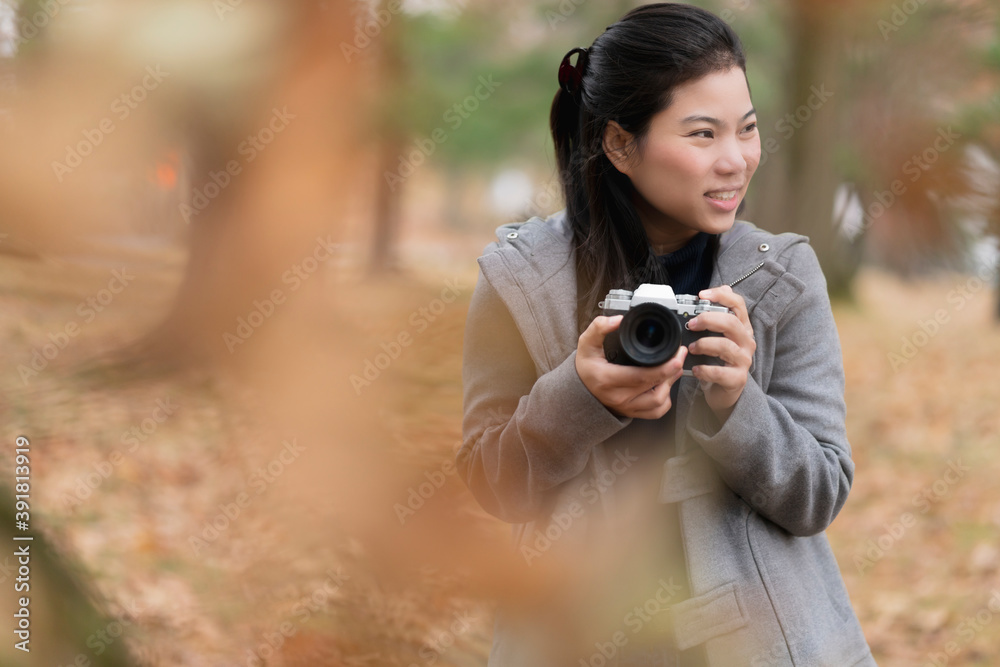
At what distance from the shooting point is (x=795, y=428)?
3.01 feet

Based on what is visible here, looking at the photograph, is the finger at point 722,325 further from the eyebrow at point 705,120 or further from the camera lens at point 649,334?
the eyebrow at point 705,120

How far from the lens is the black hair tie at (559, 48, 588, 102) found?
3.54ft

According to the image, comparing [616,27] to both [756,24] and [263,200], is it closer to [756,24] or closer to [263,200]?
[263,200]

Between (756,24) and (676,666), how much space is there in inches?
251

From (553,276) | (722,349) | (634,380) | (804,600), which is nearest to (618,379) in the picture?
(634,380)

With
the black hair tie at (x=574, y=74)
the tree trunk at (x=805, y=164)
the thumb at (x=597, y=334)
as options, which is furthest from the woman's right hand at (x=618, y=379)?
the tree trunk at (x=805, y=164)

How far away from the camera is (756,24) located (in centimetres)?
630

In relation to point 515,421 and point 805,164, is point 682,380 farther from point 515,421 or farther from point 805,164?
point 805,164

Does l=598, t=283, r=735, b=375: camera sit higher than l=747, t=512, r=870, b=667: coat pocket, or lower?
higher

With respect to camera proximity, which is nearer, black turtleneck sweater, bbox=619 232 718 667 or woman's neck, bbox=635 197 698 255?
black turtleneck sweater, bbox=619 232 718 667

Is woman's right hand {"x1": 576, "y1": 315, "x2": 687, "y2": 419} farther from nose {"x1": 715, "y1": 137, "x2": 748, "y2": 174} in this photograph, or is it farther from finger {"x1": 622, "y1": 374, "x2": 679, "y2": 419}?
nose {"x1": 715, "y1": 137, "x2": 748, "y2": 174}

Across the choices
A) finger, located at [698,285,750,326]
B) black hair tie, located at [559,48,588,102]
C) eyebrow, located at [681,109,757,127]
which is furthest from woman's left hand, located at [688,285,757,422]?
black hair tie, located at [559,48,588,102]

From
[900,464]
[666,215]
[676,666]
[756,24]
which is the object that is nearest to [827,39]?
[666,215]

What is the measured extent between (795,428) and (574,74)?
0.55m
